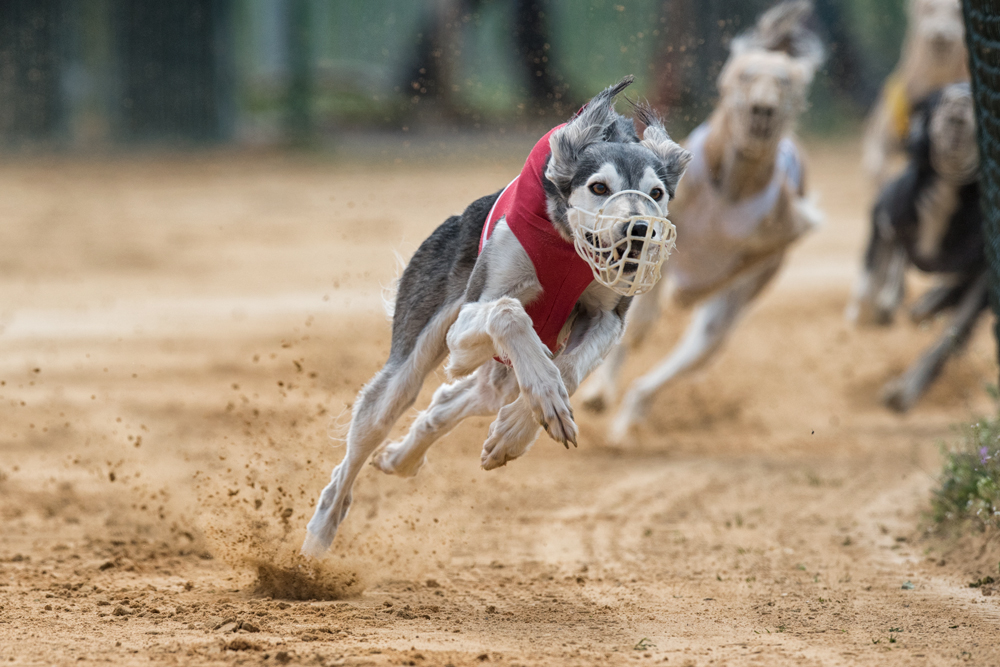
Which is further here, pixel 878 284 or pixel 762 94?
pixel 878 284

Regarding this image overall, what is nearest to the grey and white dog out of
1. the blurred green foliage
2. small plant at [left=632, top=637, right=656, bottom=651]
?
small plant at [left=632, top=637, right=656, bottom=651]

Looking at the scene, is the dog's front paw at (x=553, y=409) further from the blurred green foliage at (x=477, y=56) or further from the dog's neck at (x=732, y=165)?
the blurred green foliage at (x=477, y=56)

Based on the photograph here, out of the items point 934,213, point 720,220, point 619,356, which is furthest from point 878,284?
point 720,220

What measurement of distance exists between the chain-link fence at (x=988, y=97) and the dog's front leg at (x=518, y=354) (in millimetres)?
2358

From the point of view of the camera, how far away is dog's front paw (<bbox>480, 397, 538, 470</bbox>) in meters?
3.35

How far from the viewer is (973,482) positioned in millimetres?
4477

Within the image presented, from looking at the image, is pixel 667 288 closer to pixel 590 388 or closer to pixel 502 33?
pixel 590 388

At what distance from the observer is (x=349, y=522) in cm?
474

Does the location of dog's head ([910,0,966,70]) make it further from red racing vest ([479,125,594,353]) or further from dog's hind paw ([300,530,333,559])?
dog's hind paw ([300,530,333,559])

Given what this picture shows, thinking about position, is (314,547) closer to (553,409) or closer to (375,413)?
(375,413)

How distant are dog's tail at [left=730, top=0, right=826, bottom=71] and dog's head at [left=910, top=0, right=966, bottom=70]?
92 centimetres

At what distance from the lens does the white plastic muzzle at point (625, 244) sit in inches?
116

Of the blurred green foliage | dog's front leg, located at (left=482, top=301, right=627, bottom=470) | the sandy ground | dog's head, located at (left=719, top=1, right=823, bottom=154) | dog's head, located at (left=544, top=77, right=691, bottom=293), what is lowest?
the sandy ground

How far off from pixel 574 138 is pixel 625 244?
42 cm
